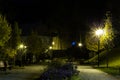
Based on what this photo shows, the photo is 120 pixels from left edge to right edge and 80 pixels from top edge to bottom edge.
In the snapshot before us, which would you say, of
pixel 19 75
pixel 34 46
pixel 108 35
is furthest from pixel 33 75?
pixel 34 46

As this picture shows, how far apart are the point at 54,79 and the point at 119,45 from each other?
4182 cm

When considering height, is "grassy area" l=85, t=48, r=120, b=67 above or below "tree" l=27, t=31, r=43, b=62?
below

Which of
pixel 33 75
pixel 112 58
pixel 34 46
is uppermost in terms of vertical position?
pixel 34 46

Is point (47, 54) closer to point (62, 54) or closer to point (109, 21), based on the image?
point (62, 54)

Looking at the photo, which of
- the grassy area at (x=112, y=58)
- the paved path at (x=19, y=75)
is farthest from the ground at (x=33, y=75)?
the grassy area at (x=112, y=58)

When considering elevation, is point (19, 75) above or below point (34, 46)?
below

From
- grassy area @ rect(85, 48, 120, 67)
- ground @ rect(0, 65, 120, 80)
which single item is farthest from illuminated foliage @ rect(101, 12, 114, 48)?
ground @ rect(0, 65, 120, 80)

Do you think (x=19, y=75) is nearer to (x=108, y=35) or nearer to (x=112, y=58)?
(x=112, y=58)

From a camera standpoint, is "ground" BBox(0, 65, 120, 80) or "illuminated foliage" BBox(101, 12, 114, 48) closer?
"ground" BBox(0, 65, 120, 80)

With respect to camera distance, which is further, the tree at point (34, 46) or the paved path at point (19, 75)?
the tree at point (34, 46)

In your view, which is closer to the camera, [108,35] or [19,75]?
[19,75]

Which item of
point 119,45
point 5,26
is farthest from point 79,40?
point 5,26

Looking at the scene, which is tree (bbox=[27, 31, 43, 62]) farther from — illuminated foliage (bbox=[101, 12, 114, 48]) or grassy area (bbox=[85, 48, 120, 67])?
illuminated foliage (bbox=[101, 12, 114, 48])

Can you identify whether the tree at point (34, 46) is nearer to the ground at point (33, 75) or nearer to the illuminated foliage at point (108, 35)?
the illuminated foliage at point (108, 35)
